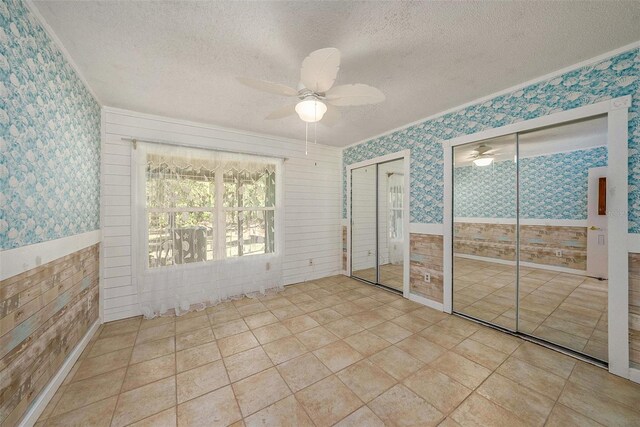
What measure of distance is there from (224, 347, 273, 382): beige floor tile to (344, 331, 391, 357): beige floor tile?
2.80 ft

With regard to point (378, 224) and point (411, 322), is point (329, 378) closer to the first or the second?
point (411, 322)

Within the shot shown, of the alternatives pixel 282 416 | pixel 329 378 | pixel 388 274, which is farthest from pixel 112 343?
pixel 388 274

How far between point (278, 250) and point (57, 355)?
2.63 metres

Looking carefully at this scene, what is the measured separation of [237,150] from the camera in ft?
11.7

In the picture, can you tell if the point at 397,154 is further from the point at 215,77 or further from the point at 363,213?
the point at 215,77

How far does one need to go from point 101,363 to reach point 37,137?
6.43 ft

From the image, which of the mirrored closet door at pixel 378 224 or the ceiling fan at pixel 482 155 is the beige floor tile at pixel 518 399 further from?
the ceiling fan at pixel 482 155

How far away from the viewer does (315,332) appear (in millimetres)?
2582

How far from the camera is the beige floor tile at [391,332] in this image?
2451mm

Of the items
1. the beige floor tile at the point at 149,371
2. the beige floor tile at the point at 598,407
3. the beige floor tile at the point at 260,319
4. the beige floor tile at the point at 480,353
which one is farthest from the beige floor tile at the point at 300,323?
the beige floor tile at the point at 598,407

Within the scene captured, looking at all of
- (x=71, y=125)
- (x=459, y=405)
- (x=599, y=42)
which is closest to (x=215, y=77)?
(x=71, y=125)

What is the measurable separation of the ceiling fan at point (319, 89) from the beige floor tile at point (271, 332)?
2.26m

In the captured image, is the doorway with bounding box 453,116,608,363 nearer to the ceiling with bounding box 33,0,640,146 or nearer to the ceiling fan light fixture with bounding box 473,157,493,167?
the ceiling fan light fixture with bounding box 473,157,493,167

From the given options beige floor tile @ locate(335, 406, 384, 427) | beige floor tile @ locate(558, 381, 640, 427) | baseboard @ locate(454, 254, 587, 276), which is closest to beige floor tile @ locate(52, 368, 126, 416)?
beige floor tile @ locate(335, 406, 384, 427)
